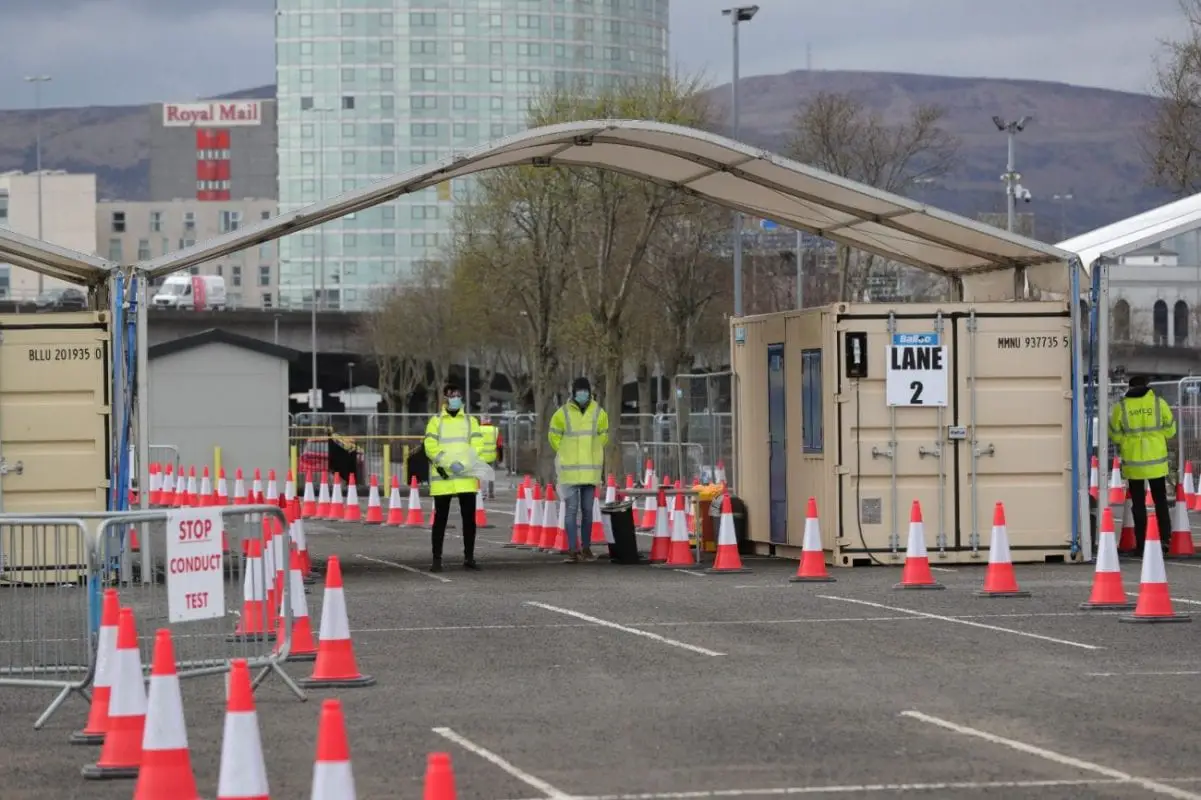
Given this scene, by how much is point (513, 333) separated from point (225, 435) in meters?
36.2

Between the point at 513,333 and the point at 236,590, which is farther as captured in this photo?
the point at 513,333

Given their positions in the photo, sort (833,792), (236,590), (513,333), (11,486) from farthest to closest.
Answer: (513,333), (11,486), (236,590), (833,792)

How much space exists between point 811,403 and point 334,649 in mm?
11068

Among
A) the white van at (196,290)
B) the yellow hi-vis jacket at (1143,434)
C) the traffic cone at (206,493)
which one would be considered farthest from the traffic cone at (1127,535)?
the white van at (196,290)

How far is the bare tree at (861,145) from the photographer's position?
58312 millimetres

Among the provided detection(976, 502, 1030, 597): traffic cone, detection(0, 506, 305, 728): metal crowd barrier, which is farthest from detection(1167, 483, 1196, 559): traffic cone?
detection(0, 506, 305, 728): metal crowd barrier

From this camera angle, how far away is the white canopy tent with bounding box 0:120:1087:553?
872 inches

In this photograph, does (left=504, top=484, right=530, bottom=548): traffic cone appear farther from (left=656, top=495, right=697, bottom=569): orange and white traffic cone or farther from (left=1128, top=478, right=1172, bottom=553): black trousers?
(left=1128, top=478, right=1172, bottom=553): black trousers

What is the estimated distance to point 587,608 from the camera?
18203mm

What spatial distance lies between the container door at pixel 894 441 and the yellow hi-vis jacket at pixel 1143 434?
202 centimetres

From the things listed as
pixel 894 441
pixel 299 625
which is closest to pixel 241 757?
pixel 299 625

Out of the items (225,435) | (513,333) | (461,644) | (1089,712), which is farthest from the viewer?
(513,333)

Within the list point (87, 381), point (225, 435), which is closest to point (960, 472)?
point (87, 381)

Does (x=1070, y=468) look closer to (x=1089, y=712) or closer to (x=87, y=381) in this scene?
(x=87, y=381)
